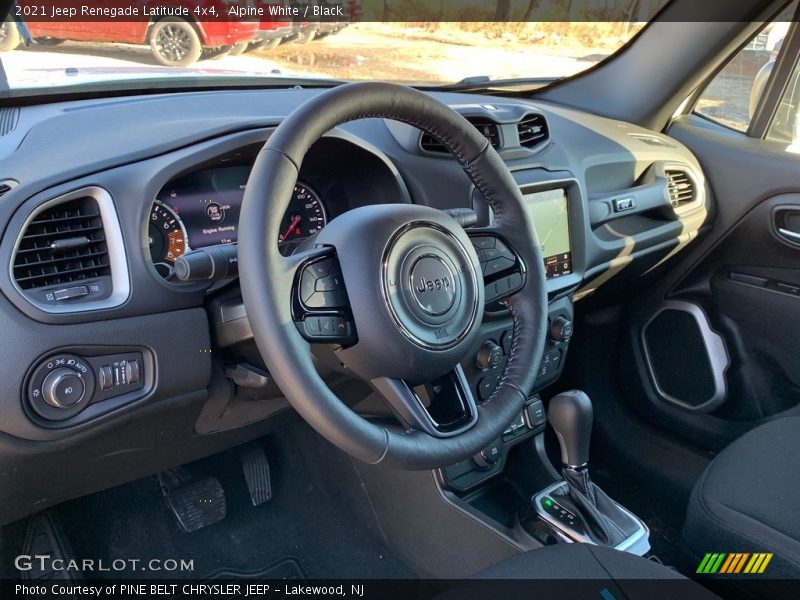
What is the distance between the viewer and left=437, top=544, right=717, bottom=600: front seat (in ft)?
4.32

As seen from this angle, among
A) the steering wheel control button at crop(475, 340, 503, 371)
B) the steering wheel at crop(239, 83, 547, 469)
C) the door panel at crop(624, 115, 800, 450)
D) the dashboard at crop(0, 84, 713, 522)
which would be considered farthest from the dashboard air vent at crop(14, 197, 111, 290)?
the door panel at crop(624, 115, 800, 450)

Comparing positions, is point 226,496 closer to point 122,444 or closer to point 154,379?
point 122,444

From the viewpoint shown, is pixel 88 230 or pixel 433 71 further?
pixel 433 71

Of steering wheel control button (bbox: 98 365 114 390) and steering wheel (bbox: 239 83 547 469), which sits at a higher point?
steering wheel (bbox: 239 83 547 469)

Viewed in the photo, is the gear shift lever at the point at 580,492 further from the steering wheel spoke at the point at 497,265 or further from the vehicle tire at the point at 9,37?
the vehicle tire at the point at 9,37

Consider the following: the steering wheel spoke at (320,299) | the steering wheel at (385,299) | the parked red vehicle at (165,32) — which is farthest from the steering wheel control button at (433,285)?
the parked red vehicle at (165,32)

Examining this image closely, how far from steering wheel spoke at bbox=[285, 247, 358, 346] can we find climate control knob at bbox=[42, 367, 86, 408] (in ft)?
1.45

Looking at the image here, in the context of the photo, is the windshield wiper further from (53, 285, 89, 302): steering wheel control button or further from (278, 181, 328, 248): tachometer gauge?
(53, 285, 89, 302): steering wheel control button

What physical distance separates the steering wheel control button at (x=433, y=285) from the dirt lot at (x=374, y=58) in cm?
49

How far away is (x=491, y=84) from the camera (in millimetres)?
2555

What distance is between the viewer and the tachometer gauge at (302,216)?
5.48ft

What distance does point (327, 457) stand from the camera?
2.29 m

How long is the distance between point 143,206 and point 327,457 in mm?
1129

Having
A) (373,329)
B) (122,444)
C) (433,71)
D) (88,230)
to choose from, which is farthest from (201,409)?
(433,71)
